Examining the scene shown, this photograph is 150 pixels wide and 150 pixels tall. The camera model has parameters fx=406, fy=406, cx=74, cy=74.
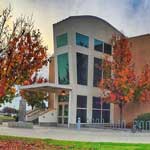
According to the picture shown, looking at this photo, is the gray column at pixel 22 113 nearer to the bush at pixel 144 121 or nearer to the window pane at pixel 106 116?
the window pane at pixel 106 116

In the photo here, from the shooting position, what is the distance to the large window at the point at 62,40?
120 feet

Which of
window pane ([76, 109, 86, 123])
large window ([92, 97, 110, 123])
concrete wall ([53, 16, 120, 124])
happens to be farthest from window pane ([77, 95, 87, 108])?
large window ([92, 97, 110, 123])

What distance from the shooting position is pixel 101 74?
128 feet

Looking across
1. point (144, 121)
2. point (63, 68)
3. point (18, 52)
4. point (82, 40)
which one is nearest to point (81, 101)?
point (63, 68)

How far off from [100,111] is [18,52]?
24414 mm

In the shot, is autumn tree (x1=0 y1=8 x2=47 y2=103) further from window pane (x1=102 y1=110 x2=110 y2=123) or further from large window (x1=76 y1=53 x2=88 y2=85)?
window pane (x1=102 y1=110 x2=110 y2=123)

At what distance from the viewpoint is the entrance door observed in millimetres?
36875

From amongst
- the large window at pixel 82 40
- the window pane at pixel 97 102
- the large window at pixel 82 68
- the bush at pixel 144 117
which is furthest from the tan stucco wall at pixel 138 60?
the large window at pixel 82 68

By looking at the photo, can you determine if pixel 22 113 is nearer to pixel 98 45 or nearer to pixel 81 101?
pixel 81 101

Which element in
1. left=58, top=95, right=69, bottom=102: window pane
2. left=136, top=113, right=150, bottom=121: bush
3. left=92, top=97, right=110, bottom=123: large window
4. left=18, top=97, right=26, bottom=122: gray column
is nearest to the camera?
left=18, top=97, right=26, bottom=122: gray column

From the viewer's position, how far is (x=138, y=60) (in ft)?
129

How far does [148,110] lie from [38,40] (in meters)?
22.9

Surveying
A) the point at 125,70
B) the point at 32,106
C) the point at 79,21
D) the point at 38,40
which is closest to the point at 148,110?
the point at 125,70

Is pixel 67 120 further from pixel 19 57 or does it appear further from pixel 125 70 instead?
pixel 19 57
